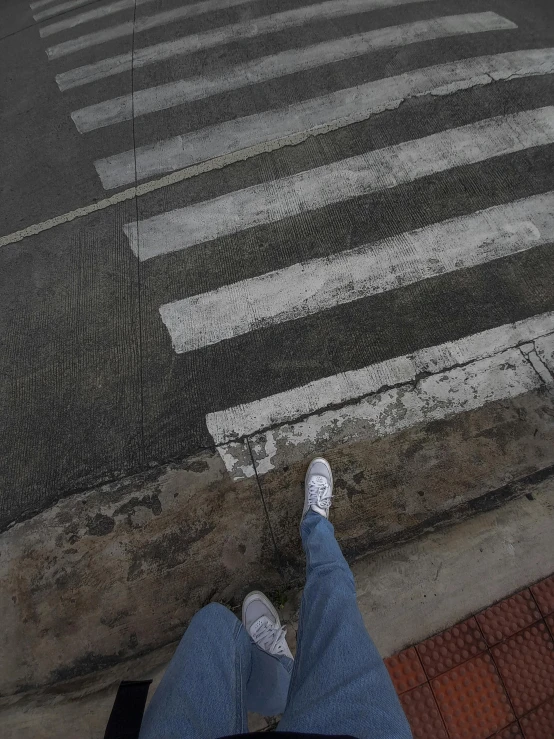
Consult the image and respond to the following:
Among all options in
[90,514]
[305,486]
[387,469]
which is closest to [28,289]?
[90,514]

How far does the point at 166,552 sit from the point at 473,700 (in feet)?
7.34

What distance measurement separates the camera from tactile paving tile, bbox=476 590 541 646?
9.80 ft

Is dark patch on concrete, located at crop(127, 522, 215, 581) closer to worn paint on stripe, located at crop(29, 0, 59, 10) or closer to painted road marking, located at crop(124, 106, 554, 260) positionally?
painted road marking, located at crop(124, 106, 554, 260)

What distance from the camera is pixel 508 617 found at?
302 cm

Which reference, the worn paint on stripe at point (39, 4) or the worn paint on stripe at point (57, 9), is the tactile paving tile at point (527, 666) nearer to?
the worn paint on stripe at point (57, 9)

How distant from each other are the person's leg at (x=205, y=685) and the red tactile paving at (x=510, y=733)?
1697 mm

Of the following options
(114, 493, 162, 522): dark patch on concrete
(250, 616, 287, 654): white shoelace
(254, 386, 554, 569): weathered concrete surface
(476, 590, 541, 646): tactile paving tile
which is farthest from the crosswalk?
(476, 590, 541, 646): tactile paving tile

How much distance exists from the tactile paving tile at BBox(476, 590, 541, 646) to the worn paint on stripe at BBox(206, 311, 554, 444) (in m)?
1.68

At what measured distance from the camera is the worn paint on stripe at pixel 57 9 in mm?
6727

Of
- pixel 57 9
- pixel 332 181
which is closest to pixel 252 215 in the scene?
pixel 332 181

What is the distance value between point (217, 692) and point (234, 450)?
165cm

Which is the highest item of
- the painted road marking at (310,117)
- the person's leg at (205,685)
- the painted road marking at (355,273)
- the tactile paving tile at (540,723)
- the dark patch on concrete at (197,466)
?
the painted road marking at (310,117)

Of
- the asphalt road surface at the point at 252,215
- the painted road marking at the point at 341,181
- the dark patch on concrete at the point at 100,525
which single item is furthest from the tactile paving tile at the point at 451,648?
the painted road marking at the point at 341,181

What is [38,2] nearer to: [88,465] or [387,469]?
[88,465]
